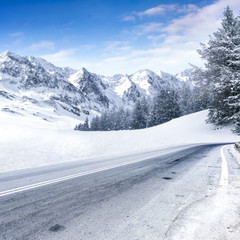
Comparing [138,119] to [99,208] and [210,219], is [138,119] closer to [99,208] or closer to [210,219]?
[99,208]

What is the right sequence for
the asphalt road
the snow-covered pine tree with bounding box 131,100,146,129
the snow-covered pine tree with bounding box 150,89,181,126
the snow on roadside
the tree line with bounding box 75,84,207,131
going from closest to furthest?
the snow on roadside < the asphalt road < the snow-covered pine tree with bounding box 150,89,181,126 < the tree line with bounding box 75,84,207,131 < the snow-covered pine tree with bounding box 131,100,146,129

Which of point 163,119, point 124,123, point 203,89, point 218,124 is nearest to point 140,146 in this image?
point 203,89

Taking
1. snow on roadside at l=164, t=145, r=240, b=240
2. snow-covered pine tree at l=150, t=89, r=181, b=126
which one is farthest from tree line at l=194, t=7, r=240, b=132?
snow-covered pine tree at l=150, t=89, r=181, b=126

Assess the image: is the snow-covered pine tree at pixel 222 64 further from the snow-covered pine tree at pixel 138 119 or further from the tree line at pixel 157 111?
the snow-covered pine tree at pixel 138 119

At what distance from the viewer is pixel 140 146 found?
874 inches

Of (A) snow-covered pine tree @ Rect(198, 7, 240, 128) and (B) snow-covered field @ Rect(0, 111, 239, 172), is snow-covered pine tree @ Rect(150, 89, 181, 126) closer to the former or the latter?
(B) snow-covered field @ Rect(0, 111, 239, 172)

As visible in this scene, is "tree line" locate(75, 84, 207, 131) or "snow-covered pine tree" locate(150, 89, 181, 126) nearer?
"snow-covered pine tree" locate(150, 89, 181, 126)

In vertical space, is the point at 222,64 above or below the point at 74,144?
above

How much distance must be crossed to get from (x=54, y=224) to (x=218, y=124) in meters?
32.4

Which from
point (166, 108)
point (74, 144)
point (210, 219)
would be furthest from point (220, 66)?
point (166, 108)

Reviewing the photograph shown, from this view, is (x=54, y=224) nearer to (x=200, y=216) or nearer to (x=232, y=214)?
(x=200, y=216)

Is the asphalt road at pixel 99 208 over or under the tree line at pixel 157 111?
under

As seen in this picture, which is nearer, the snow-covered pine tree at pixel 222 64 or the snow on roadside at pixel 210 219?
the snow on roadside at pixel 210 219

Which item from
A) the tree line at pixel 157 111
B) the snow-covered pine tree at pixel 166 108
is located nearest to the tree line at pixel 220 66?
the tree line at pixel 157 111
